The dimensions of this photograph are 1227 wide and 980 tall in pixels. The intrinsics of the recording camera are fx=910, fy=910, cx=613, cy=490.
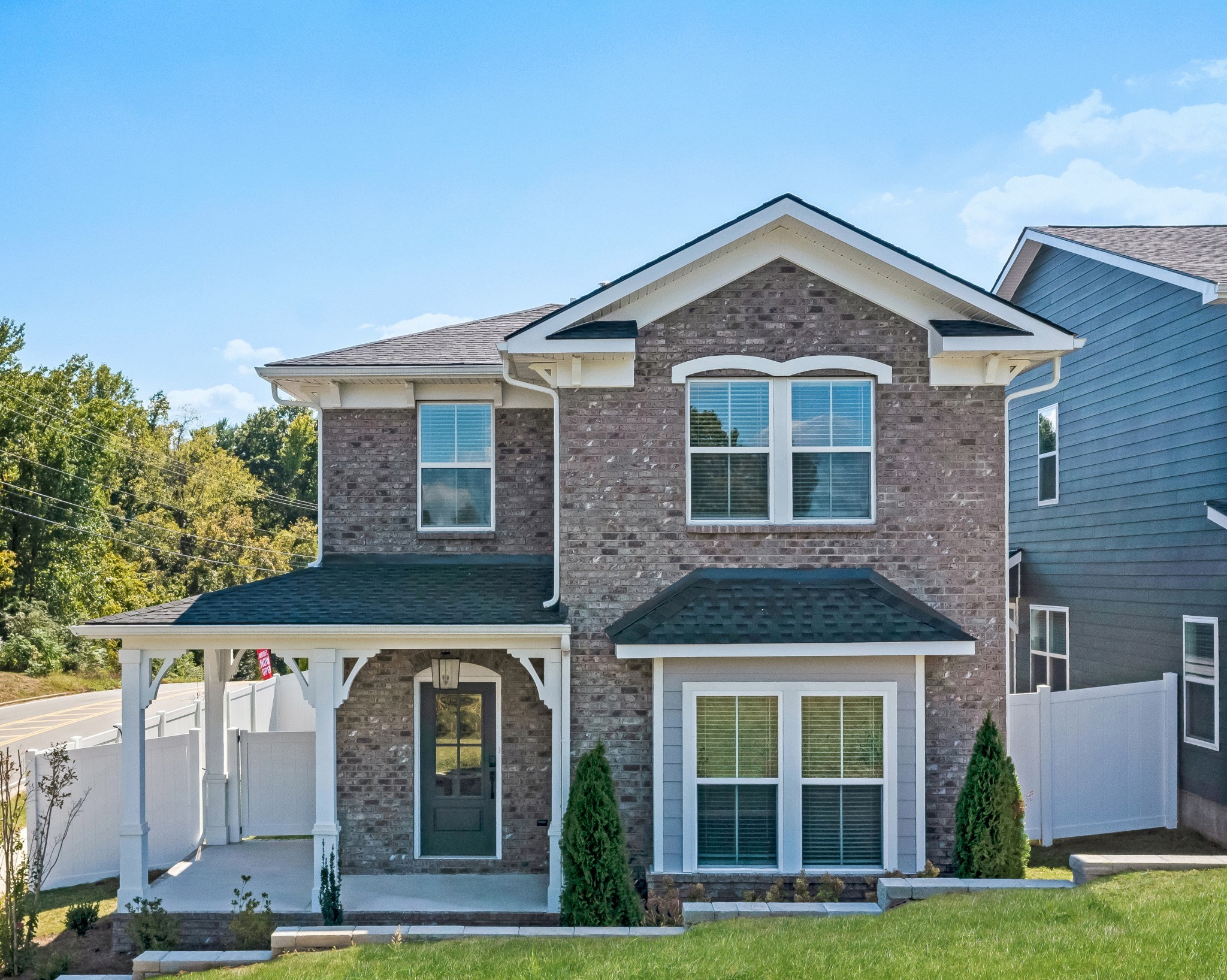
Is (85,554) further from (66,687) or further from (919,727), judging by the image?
(919,727)

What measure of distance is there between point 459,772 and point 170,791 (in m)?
3.83

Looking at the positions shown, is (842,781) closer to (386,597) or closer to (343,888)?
(386,597)

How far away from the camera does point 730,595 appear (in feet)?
30.3

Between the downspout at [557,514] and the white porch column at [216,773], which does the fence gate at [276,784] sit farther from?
the downspout at [557,514]

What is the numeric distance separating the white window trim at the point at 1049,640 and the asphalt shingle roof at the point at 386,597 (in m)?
8.86

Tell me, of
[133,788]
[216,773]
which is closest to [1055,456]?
[216,773]

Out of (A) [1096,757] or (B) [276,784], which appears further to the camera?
(B) [276,784]

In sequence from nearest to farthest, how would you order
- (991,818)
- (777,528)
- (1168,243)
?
(991,818), (777,528), (1168,243)

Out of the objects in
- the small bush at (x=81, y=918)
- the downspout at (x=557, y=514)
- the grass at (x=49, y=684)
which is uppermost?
the downspout at (x=557, y=514)

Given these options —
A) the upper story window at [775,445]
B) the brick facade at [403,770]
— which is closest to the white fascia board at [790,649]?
the upper story window at [775,445]

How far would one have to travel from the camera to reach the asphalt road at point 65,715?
67.9 feet

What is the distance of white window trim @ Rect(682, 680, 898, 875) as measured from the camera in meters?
9.02

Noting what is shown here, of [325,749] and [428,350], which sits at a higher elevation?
[428,350]

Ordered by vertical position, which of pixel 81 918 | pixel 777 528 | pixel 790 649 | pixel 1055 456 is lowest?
pixel 81 918
